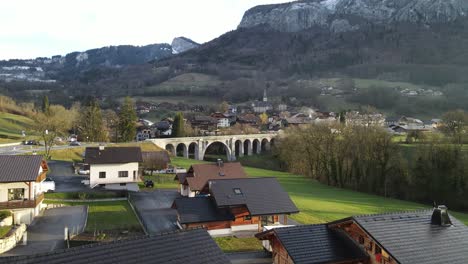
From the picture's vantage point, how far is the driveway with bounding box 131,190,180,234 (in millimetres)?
31281

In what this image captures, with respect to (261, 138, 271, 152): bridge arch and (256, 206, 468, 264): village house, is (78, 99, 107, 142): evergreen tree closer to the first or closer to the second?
(261, 138, 271, 152): bridge arch

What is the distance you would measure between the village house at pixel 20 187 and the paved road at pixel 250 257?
1725 cm

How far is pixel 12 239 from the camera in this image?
26.2m

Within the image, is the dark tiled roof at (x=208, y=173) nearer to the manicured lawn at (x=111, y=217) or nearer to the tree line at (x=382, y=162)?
the manicured lawn at (x=111, y=217)

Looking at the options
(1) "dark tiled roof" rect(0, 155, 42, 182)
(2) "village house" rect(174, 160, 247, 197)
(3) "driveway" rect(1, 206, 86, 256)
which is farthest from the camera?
(2) "village house" rect(174, 160, 247, 197)

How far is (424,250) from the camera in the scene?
56.3 ft

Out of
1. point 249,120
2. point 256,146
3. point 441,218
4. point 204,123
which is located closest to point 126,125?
point 256,146

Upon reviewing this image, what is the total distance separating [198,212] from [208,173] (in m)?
10.4

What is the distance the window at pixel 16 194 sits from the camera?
104 feet

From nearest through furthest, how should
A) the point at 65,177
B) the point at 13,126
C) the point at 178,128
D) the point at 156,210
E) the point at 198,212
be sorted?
1. the point at 198,212
2. the point at 156,210
3. the point at 65,177
4. the point at 13,126
5. the point at 178,128

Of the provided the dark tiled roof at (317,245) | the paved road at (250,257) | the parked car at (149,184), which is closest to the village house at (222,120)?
the parked car at (149,184)

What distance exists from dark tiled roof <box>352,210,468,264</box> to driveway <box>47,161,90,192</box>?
34040 millimetres

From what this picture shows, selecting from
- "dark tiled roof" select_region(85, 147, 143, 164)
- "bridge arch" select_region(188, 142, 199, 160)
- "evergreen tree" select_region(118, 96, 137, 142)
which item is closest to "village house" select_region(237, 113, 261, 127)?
"bridge arch" select_region(188, 142, 199, 160)

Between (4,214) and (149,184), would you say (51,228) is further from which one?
(149,184)
